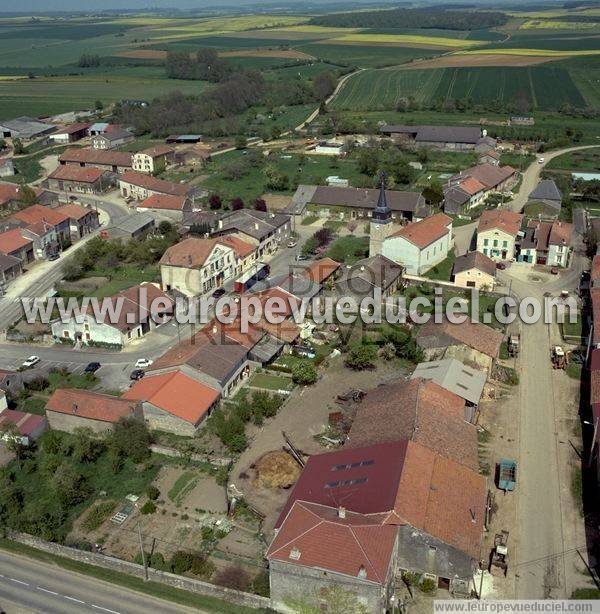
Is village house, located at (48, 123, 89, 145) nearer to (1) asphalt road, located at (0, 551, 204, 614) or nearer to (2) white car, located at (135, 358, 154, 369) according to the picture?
(2) white car, located at (135, 358, 154, 369)

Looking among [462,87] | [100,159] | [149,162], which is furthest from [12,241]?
[462,87]

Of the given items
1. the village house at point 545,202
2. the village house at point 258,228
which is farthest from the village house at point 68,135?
the village house at point 545,202

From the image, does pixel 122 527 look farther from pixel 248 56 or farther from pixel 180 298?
pixel 248 56

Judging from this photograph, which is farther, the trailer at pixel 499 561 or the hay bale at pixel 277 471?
the hay bale at pixel 277 471

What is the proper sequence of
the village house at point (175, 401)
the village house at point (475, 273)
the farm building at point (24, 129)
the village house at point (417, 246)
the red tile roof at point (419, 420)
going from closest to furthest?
1. the red tile roof at point (419, 420)
2. the village house at point (175, 401)
3. the village house at point (475, 273)
4. the village house at point (417, 246)
5. the farm building at point (24, 129)

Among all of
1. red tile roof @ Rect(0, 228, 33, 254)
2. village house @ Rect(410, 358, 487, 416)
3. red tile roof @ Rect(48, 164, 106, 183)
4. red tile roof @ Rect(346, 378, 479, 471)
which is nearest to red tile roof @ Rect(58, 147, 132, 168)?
red tile roof @ Rect(48, 164, 106, 183)

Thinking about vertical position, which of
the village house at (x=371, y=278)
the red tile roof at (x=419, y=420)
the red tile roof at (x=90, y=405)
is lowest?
the village house at (x=371, y=278)

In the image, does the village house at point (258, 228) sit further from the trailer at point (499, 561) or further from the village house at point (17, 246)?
the trailer at point (499, 561)
